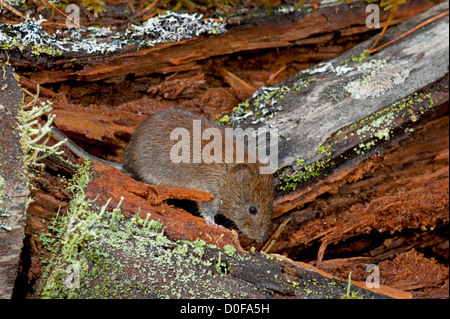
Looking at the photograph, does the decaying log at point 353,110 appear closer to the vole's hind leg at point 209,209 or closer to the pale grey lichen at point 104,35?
the vole's hind leg at point 209,209

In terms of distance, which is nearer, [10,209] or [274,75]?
[10,209]

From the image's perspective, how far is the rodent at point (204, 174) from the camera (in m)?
4.32

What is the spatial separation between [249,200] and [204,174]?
0.53m

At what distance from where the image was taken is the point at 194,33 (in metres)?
→ 4.54

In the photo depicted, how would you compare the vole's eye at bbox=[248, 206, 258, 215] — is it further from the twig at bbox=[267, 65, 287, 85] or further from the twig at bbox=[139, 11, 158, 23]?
the twig at bbox=[139, 11, 158, 23]

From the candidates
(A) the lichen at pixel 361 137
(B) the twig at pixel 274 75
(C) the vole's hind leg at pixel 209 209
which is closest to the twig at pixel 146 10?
(B) the twig at pixel 274 75

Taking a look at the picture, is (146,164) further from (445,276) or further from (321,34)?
(445,276)

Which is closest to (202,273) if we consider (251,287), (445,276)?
(251,287)

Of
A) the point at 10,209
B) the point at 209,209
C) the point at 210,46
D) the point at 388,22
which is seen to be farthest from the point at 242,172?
the point at 388,22

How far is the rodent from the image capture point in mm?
4324

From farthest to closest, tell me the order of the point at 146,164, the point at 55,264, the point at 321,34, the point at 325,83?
the point at 321,34, the point at 325,83, the point at 146,164, the point at 55,264

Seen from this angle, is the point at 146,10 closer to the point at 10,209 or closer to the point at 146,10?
the point at 146,10

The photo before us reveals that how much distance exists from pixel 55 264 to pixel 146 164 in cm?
164

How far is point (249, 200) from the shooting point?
4.50 meters
